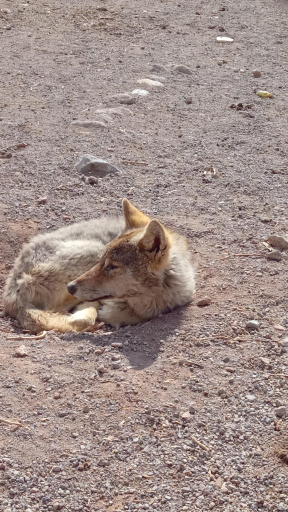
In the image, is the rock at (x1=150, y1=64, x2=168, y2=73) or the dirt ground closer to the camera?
the dirt ground

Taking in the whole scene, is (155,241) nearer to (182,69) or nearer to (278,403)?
(278,403)

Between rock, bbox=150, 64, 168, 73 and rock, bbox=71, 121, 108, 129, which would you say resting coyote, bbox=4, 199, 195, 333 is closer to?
rock, bbox=71, 121, 108, 129

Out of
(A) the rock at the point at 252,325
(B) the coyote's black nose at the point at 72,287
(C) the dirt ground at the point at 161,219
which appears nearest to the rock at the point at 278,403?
(C) the dirt ground at the point at 161,219

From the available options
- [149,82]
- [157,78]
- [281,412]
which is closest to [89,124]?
[149,82]

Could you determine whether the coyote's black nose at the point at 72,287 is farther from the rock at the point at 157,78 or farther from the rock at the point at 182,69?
the rock at the point at 182,69

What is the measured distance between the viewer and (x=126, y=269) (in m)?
5.81

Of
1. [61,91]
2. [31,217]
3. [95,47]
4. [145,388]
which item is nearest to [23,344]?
[145,388]

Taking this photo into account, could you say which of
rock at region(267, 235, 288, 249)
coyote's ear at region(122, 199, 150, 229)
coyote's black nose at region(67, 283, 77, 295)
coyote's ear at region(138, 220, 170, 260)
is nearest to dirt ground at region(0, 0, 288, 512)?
rock at region(267, 235, 288, 249)

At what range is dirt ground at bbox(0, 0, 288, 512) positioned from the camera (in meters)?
3.95

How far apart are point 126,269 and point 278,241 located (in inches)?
72.6

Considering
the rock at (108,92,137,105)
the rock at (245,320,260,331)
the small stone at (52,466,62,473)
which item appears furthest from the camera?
the rock at (108,92,137,105)

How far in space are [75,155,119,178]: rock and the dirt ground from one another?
17 centimetres

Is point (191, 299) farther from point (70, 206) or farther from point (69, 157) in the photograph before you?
point (69, 157)

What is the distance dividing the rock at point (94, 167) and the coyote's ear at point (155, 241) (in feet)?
9.12
